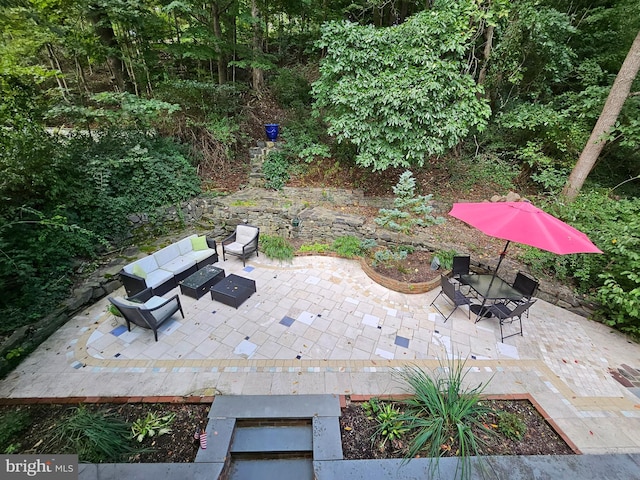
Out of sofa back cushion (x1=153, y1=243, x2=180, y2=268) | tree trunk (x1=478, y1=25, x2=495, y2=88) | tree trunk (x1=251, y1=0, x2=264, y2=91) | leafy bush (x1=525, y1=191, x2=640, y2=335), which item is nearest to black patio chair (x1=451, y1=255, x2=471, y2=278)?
leafy bush (x1=525, y1=191, x2=640, y2=335)

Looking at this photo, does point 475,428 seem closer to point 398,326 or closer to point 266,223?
point 398,326

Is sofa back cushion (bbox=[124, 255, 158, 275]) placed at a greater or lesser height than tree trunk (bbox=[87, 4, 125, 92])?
lesser

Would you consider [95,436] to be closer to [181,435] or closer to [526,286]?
[181,435]

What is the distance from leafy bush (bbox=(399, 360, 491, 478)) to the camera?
2.64 meters

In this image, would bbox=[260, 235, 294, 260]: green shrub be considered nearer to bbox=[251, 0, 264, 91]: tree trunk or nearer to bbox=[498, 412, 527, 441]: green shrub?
bbox=[498, 412, 527, 441]: green shrub

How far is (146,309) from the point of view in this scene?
155 inches

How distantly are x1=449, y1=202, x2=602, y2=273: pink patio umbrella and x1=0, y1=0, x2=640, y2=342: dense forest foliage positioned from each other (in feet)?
6.53

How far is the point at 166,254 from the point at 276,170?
460 centimetres

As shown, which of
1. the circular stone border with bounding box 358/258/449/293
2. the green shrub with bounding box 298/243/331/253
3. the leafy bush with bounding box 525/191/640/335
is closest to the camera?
the leafy bush with bounding box 525/191/640/335

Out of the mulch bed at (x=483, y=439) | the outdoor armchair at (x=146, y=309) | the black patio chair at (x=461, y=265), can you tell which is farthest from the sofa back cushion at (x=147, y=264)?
the black patio chair at (x=461, y=265)

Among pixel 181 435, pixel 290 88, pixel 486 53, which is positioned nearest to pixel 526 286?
pixel 181 435

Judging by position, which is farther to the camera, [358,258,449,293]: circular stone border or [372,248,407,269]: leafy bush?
[372,248,407,269]: leafy bush

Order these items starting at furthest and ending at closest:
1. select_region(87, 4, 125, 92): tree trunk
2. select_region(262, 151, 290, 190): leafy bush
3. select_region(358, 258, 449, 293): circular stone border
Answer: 1. select_region(262, 151, 290, 190): leafy bush
2. select_region(87, 4, 125, 92): tree trunk
3. select_region(358, 258, 449, 293): circular stone border

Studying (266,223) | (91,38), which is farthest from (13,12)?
(266,223)
